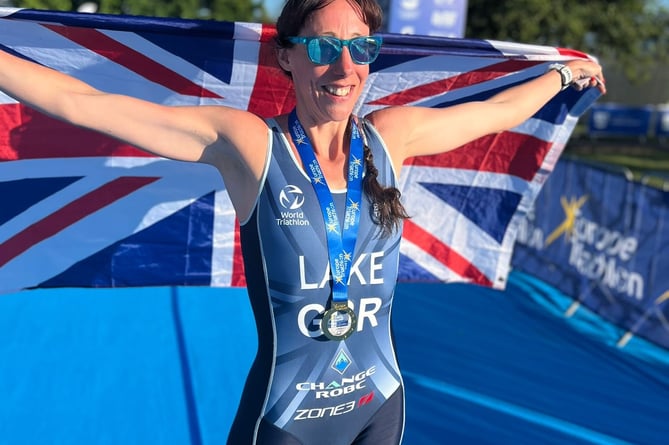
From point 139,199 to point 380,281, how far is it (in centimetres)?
151

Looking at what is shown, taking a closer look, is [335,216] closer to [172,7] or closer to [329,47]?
[329,47]

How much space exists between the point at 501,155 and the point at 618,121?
71.5 feet

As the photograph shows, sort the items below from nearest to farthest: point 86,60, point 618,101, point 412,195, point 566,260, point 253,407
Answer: point 253,407, point 86,60, point 412,195, point 566,260, point 618,101

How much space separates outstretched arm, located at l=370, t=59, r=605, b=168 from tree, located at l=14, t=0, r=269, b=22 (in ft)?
55.1

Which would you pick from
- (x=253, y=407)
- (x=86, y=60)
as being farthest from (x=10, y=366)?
(x=253, y=407)

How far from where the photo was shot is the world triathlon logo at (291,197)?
196 centimetres

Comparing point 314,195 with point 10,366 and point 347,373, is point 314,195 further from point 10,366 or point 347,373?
point 10,366

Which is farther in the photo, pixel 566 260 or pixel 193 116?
pixel 566 260

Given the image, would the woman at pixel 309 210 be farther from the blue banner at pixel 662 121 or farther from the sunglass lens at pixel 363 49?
the blue banner at pixel 662 121

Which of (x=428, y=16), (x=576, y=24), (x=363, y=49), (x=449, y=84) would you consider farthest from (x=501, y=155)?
(x=576, y=24)

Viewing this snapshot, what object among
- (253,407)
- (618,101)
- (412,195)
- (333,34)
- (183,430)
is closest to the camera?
(333,34)

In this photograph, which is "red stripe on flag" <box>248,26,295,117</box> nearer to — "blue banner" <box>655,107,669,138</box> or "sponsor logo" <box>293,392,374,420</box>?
"sponsor logo" <box>293,392,374,420</box>

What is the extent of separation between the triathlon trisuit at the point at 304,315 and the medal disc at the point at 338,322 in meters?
0.03

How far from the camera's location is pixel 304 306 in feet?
6.59
